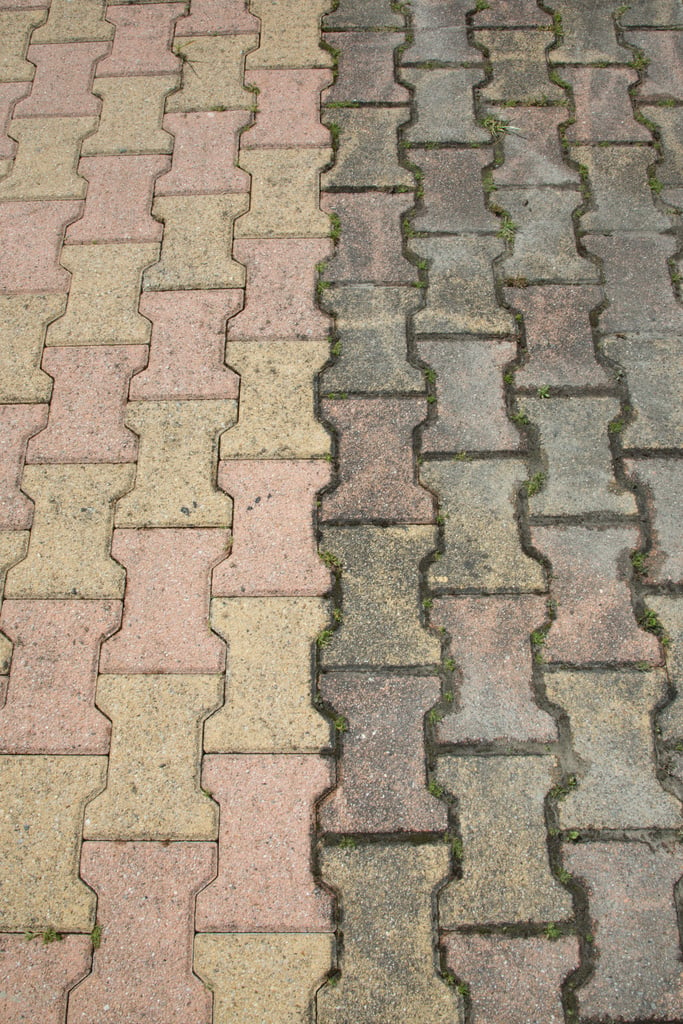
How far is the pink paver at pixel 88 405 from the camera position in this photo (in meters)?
2.56

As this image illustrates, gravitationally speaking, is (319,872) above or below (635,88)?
below

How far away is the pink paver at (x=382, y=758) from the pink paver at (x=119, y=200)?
163 cm

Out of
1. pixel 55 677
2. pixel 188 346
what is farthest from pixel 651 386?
pixel 55 677

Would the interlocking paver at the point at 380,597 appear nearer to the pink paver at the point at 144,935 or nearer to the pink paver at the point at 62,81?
the pink paver at the point at 144,935

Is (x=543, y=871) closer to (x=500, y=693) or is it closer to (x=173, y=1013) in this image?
(x=500, y=693)

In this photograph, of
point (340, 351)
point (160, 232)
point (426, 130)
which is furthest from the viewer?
point (426, 130)

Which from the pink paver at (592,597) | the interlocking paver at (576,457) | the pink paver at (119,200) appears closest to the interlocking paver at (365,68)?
the pink paver at (119,200)

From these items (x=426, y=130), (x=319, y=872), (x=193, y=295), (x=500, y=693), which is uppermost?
(x=426, y=130)

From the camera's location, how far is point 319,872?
2053 mm

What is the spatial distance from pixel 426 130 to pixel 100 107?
3.82ft

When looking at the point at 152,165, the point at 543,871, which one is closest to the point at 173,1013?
the point at 543,871

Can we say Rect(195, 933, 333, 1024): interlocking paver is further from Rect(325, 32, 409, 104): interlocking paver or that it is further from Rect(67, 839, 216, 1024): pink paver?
Rect(325, 32, 409, 104): interlocking paver

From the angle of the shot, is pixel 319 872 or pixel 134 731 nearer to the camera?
pixel 319 872

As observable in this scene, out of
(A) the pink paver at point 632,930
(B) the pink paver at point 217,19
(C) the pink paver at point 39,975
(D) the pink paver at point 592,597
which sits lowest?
(C) the pink paver at point 39,975
